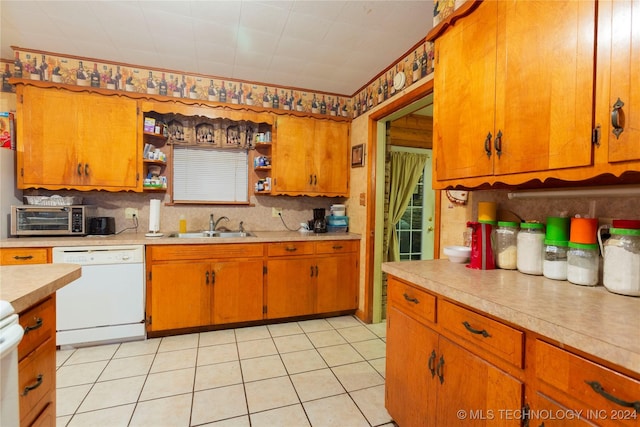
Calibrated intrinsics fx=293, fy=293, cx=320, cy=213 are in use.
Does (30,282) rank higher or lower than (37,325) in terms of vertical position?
higher

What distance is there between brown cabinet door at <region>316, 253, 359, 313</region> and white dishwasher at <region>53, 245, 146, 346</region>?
170 cm

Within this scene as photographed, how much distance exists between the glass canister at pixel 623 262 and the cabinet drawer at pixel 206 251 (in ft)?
8.21

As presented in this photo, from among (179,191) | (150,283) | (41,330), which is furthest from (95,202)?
(41,330)

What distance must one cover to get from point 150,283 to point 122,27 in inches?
82.9

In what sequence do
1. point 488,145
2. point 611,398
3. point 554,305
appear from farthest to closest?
point 488,145 < point 554,305 < point 611,398

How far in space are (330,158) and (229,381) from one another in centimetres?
245

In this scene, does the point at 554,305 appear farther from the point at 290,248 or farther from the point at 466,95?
the point at 290,248

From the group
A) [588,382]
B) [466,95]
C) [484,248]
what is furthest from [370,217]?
[588,382]

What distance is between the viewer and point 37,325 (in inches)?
40.7

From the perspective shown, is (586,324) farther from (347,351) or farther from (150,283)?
(150,283)

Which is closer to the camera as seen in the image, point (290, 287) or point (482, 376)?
point (482, 376)

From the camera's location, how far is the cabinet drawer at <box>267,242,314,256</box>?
2998 mm

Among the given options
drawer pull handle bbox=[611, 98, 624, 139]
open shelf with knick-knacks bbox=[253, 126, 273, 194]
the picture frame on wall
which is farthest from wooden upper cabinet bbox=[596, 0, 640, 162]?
open shelf with knick-knacks bbox=[253, 126, 273, 194]

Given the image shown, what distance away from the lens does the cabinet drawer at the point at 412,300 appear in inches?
52.7
